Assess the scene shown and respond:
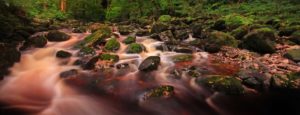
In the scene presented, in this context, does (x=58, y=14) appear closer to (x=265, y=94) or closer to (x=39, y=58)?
(x=39, y=58)

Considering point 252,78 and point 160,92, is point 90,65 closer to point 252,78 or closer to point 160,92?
point 160,92

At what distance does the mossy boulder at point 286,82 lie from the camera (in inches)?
303

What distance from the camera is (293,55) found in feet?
33.7

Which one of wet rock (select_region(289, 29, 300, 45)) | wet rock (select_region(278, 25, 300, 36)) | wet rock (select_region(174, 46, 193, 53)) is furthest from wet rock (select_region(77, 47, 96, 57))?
wet rock (select_region(278, 25, 300, 36))

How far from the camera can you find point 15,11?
44.1 ft

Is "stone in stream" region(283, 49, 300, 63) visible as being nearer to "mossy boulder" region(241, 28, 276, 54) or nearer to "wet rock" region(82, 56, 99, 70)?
"mossy boulder" region(241, 28, 276, 54)

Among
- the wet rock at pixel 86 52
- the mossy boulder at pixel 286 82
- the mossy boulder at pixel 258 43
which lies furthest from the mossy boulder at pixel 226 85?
the wet rock at pixel 86 52

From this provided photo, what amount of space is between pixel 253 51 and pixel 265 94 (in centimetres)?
439

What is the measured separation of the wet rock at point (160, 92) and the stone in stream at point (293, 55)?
17.4 ft

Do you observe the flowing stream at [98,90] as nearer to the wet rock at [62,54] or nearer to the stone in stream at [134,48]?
the wet rock at [62,54]

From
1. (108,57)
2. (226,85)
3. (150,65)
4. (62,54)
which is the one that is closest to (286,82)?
(226,85)

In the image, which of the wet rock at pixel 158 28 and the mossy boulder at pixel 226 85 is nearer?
the mossy boulder at pixel 226 85

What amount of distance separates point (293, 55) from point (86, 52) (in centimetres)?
749

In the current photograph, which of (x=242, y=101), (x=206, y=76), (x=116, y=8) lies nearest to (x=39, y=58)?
(x=206, y=76)
